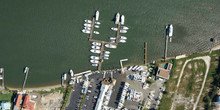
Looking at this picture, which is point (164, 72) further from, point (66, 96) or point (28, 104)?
point (28, 104)

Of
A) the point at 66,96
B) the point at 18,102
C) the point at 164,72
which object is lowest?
the point at 18,102

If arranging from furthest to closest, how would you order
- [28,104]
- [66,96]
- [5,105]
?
[5,105] → [66,96] → [28,104]

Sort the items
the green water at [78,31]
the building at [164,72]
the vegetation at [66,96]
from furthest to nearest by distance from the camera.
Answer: the vegetation at [66,96] < the green water at [78,31] < the building at [164,72]

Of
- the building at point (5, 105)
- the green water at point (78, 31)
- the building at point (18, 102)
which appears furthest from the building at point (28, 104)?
the building at point (5, 105)

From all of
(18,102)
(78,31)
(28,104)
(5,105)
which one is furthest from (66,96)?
(78,31)

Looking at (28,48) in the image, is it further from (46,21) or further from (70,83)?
(70,83)

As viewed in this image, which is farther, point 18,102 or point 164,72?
point 18,102

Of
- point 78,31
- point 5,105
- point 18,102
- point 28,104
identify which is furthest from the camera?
point 78,31


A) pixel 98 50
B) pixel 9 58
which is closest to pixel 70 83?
pixel 98 50

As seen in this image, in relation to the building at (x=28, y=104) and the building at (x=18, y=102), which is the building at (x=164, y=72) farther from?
the building at (x=18, y=102)
